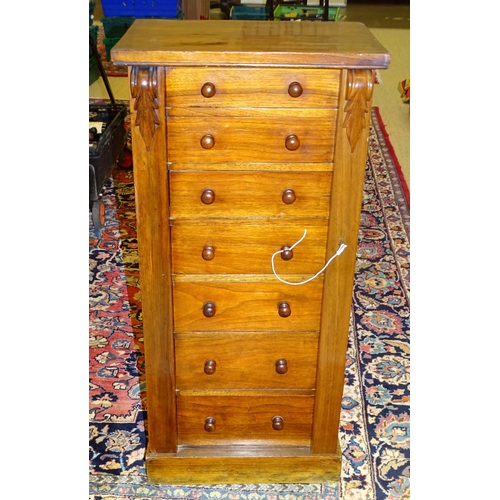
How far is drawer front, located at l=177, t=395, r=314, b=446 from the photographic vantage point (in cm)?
175

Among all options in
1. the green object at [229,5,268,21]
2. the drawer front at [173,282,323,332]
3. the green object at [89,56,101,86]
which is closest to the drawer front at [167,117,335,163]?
the drawer front at [173,282,323,332]

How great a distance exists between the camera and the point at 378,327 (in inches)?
99.1

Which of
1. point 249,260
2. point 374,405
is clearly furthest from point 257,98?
point 374,405

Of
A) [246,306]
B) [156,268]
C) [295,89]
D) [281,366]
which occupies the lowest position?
[281,366]

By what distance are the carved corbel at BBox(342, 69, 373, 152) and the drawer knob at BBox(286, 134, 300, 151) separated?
0.11 meters

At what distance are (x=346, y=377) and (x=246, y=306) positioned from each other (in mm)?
785

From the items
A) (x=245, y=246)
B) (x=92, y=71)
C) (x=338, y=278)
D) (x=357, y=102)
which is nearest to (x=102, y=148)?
(x=245, y=246)

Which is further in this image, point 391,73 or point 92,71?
point 391,73

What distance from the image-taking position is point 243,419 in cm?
178

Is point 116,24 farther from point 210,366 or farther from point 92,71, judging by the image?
point 210,366

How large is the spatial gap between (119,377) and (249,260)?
91 centimetres

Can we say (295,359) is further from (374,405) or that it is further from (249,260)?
(374,405)

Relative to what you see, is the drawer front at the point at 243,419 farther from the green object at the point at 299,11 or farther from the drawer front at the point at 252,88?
the green object at the point at 299,11

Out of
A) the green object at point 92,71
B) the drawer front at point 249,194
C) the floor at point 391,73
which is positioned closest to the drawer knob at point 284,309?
the drawer front at point 249,194
